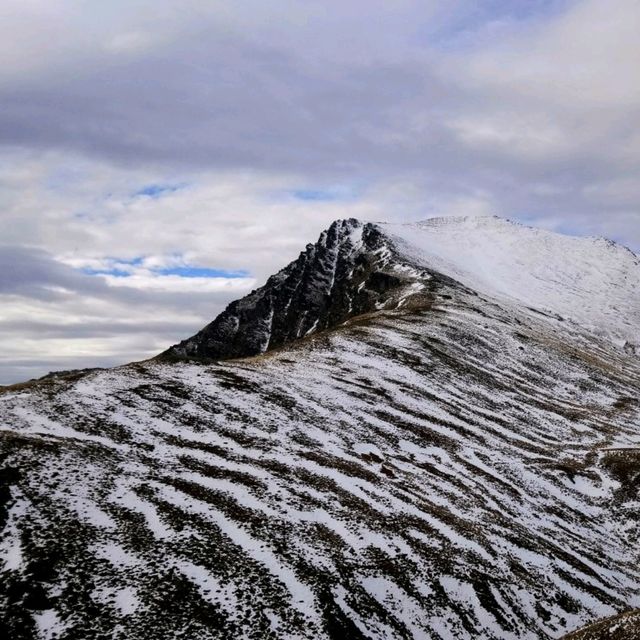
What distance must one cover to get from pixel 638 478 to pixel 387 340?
35.9m

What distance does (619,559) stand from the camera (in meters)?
39.4

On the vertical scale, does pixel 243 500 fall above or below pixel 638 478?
above

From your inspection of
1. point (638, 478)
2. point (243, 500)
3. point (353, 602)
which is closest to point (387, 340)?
point (638, 478)

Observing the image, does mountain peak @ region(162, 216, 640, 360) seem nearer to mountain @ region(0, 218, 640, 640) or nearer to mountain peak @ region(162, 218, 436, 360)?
mountain peak @ region(162, 218, 436, 360)

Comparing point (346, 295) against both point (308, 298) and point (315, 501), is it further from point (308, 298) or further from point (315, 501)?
point (315, 501)

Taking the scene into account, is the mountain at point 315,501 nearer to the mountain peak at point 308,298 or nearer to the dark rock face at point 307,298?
the mountain peak at point 308,298

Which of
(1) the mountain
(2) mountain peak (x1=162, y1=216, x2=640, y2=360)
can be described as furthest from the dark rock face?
(1) the mountain

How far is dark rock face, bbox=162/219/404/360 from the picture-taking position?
144 meters

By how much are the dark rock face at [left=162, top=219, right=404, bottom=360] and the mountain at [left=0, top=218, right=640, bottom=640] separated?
66497mm

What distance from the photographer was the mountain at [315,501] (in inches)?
888

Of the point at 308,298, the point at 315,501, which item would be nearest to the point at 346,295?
the point at 308,298

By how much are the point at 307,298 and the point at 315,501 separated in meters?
129

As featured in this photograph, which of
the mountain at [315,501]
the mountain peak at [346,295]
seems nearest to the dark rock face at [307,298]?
the mountain peak at [346,295]

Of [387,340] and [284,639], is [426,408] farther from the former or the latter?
[284,639]
